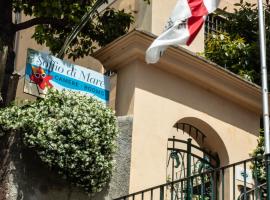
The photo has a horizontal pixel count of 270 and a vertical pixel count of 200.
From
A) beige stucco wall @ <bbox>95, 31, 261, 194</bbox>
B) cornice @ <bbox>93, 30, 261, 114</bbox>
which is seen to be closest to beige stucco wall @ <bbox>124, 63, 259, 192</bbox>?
beige stucco wall @ <bbox>95, 31, 261, 194</bbox>

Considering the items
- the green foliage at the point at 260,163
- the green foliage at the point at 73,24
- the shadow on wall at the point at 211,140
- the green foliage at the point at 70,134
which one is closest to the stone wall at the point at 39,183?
the green foliage at the point at 70,134

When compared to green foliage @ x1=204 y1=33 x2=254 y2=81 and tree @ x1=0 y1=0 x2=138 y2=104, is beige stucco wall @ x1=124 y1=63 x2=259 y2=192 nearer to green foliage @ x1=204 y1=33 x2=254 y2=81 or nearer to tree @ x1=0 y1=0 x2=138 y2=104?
tree @ x1=0 y1=0 x2=138 y2=104

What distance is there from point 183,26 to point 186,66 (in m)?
1.12

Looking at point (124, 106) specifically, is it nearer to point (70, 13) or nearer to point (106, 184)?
point (106, 184)

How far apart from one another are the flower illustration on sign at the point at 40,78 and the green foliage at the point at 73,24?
1.64 meters

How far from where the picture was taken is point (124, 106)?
32.4 feet

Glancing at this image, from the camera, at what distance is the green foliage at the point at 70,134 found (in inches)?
343

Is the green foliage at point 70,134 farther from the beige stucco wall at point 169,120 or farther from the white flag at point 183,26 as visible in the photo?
the white flag at point 183,26

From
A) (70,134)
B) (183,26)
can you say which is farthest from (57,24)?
(70,134)

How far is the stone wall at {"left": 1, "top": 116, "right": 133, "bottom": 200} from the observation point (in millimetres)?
8672

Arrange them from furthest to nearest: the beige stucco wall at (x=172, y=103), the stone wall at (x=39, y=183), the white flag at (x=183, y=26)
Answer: the beige stucco wall at (x=172, y=103) < the white flag at (x=183, y=26) < the stone wall at (x=39, y=183)

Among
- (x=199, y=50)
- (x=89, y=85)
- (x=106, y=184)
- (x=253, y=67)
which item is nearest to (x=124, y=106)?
(x=89, y=85)

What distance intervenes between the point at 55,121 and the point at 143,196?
1.49m

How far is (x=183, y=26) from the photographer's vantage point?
9250 mm
